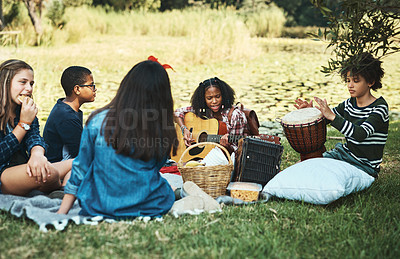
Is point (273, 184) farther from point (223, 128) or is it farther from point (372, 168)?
point (223, 128)

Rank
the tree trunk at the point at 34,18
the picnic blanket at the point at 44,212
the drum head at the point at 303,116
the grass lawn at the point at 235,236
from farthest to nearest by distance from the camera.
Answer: the tree trunk at the point at 34,18, the drum head at the point at 303,116, the picnic blanket at the point at 44,212, the grass lawn at the point at 235,236

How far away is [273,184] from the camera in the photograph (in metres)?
3.62

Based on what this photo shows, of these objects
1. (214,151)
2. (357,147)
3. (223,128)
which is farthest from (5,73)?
(357,147)

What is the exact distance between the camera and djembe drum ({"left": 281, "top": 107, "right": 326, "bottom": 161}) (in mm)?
4125

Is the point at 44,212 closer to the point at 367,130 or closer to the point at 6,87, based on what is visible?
the point at 6,87

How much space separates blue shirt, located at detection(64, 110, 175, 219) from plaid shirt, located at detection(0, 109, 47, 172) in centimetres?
82

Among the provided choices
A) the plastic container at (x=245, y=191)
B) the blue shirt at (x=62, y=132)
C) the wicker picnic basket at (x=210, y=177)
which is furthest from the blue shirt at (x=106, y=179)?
the blue shirt at (x=62, y=132)

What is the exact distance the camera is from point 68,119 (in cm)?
392

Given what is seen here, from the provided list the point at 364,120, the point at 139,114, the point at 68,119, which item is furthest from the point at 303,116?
the point at 68,119

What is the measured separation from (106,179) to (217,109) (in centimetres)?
234

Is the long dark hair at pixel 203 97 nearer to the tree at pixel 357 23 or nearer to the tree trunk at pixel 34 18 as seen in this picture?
the tree at pixel 357 23

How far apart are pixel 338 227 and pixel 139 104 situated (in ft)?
5.59

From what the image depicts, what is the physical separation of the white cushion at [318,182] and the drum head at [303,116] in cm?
58

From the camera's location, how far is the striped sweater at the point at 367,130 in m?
3.71
